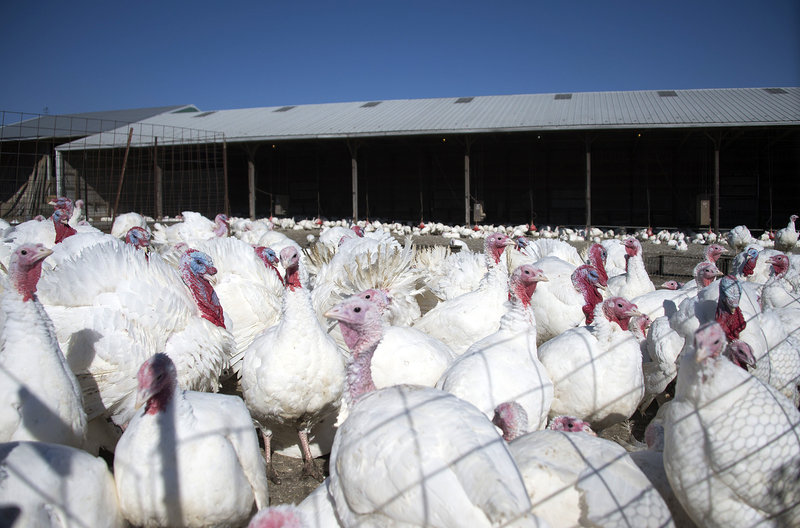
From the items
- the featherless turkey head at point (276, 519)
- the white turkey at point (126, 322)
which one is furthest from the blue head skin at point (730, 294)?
the white turkey at point (126, 322)

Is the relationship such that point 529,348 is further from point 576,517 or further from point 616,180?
point 616,180

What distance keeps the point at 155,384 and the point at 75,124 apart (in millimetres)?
29070

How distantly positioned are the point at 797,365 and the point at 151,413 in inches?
168

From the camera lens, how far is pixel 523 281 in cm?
358

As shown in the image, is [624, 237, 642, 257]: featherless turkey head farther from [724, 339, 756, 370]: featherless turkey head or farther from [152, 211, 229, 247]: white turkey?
[152, 211, 229, 247]: white turkey

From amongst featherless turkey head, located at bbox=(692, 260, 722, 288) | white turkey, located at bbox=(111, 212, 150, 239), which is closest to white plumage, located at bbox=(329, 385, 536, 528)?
featherless turkey head, located at bbox=(692, 260, 722, 288)

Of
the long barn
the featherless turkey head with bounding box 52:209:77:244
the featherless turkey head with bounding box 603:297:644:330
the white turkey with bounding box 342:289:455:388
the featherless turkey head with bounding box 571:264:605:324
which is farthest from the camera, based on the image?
the long barn

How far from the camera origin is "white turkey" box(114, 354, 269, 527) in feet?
7.28

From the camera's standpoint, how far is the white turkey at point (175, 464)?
2.22 m

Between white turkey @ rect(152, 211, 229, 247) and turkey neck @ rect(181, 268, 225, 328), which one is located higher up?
white turkey @ rect(152, 211, 229, 247)

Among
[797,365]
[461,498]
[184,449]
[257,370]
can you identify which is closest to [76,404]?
[184,449]

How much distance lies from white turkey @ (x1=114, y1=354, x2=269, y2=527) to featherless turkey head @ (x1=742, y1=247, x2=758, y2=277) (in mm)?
6210

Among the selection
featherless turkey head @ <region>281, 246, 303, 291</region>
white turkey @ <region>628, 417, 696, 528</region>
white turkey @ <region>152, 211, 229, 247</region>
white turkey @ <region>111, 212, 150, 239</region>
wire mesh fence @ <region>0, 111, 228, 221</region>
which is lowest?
white turkey @ <region>628, 417, 696, 528</region>

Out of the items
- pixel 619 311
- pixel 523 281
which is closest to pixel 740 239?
pixel 619 311
